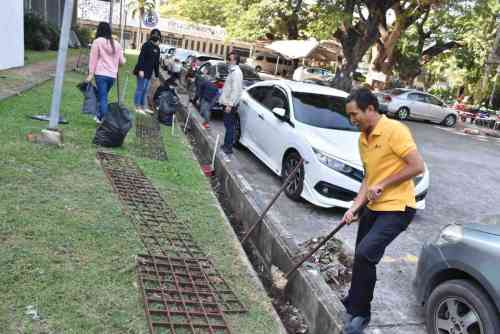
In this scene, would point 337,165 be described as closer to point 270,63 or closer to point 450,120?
point 450,120

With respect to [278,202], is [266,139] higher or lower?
higher

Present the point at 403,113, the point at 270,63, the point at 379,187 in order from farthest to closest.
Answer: the point at 270,63
the point at 403,113
the point at 379,187

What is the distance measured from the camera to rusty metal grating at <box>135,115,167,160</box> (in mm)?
7125

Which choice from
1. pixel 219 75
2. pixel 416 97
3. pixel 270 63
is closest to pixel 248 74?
pixel 219 75

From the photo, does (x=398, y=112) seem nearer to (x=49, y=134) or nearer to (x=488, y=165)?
(x=488, y=165)

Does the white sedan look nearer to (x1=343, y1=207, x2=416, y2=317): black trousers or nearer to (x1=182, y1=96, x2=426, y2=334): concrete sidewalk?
(x1=182, y1=96, x2=426, y2=334): concrete sidewalk

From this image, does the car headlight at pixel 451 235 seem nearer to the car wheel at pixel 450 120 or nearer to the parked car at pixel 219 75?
the parked car at pixel 219 75

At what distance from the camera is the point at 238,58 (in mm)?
8383

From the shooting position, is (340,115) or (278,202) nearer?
(278,202)

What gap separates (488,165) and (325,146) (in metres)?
7.61

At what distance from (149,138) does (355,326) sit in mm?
5805

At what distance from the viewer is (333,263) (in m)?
4.61

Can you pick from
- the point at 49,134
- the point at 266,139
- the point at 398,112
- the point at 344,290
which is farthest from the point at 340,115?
the point at 398,112

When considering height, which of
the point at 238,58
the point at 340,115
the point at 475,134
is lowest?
the point at 475,134
